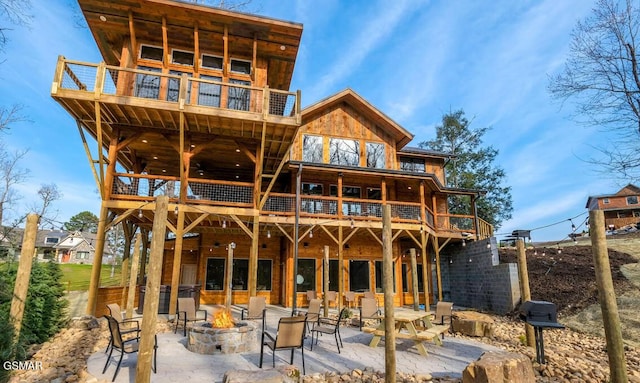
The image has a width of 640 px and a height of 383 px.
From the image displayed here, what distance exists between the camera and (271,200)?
13297mm

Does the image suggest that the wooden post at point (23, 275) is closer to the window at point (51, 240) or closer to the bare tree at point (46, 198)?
the bare tree at point (46, 198)

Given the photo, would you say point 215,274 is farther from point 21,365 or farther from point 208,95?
point 21,365

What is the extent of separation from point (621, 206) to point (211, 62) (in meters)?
44.2

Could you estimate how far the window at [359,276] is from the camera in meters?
15.2

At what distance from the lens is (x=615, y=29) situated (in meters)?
11.1

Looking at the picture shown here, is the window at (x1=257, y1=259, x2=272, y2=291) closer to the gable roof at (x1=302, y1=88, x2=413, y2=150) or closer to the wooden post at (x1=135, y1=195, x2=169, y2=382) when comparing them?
the gable roof at (x1=302, y1=88, x2=413, y2=150)

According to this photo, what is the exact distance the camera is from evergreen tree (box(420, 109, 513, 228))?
26.8 meters

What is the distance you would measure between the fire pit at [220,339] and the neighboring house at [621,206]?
39.7 metres

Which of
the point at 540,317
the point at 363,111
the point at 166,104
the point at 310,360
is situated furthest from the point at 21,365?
the point at 363,111

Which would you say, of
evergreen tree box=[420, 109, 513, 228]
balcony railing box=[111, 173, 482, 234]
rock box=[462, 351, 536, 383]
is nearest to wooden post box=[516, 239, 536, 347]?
rock box=[462, 351, 536, 383]

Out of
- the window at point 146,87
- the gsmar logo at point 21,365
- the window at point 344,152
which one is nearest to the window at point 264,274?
the window at point 344,152

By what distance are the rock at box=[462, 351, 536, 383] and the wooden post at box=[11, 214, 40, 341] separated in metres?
7.08

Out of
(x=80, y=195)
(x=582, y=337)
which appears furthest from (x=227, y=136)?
(x=80, y=195)

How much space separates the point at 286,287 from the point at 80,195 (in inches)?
1218
